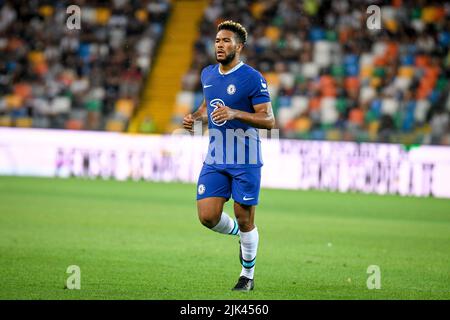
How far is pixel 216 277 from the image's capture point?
927 centimetres

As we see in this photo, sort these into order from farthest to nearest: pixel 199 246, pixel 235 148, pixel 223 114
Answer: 1. pixel 199 246
2. pixel 235 148
3. pixel 223 114

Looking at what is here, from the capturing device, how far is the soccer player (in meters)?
8.48

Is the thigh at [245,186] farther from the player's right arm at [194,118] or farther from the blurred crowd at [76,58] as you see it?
the blurred crowd at [76,58]

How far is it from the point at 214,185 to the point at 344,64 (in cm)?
1790

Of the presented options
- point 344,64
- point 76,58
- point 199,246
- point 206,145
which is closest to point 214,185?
point 199,246

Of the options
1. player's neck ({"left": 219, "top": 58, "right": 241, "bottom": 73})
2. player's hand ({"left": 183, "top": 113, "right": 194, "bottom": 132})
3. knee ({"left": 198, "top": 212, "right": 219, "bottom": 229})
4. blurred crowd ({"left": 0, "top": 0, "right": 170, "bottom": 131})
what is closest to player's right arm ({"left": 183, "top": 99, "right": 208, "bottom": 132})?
player's hand ({"left": 183, "top": 113, "right": 194, "bottom": 132})

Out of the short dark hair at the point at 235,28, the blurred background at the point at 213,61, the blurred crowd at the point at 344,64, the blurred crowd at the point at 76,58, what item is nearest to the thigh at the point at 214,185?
the short dark hair at the point at 235,28

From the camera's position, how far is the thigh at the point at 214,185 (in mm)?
8578

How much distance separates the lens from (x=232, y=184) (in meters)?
8.59

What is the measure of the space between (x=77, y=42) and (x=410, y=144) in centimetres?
1120

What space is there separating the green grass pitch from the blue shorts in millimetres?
851

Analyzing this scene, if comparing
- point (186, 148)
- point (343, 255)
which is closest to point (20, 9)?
point (186, 148)

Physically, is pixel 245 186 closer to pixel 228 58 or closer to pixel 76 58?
pixel 228 58

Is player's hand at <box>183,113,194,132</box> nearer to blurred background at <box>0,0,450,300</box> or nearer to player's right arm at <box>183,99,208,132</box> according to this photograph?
player's right arm at <box>183,99,208,132</box>
